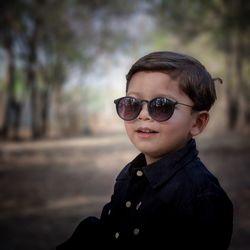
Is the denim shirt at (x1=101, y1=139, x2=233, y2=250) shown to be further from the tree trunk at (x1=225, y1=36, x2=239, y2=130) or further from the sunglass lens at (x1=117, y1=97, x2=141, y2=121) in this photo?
the tree trunk at (x1=225, y1=36, x2=239, y2=130)

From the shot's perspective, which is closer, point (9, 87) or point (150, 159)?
point (150, 159)

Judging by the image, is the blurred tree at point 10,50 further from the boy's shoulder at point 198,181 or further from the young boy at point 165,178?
the boy's shoulder at point 198,181

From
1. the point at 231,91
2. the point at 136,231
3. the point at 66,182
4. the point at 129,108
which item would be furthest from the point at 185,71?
the point at 231,91

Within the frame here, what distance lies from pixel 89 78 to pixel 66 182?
14.5 feet

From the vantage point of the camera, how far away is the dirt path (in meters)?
4.85

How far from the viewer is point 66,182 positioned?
23.0 feet

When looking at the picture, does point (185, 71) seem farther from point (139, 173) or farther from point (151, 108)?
point (139, 173)

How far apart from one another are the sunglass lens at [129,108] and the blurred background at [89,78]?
4.97 meters

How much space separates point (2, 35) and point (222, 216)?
26.3 ft

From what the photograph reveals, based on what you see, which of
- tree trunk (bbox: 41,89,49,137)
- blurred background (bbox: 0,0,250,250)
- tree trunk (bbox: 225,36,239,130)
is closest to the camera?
blurred background (bbox: 0,0,250,250)

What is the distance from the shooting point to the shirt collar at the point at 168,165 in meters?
1.24

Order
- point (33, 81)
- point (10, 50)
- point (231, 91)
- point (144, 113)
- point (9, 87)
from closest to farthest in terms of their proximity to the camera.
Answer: point (144, 113), point (10, 50), point (231, 91), point (9, 87), point (33, 81)

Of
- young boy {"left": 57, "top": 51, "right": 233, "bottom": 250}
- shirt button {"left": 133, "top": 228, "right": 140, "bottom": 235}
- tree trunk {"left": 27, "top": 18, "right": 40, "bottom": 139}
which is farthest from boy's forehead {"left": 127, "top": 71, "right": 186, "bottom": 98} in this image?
tree trunk {"left": 27, "top": 18, "right": 40, "bottom": 139}

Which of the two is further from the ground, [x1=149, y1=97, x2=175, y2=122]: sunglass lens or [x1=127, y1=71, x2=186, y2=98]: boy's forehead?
[x1=127, y1=71, x2=186, y2=98]: boy's forehead
